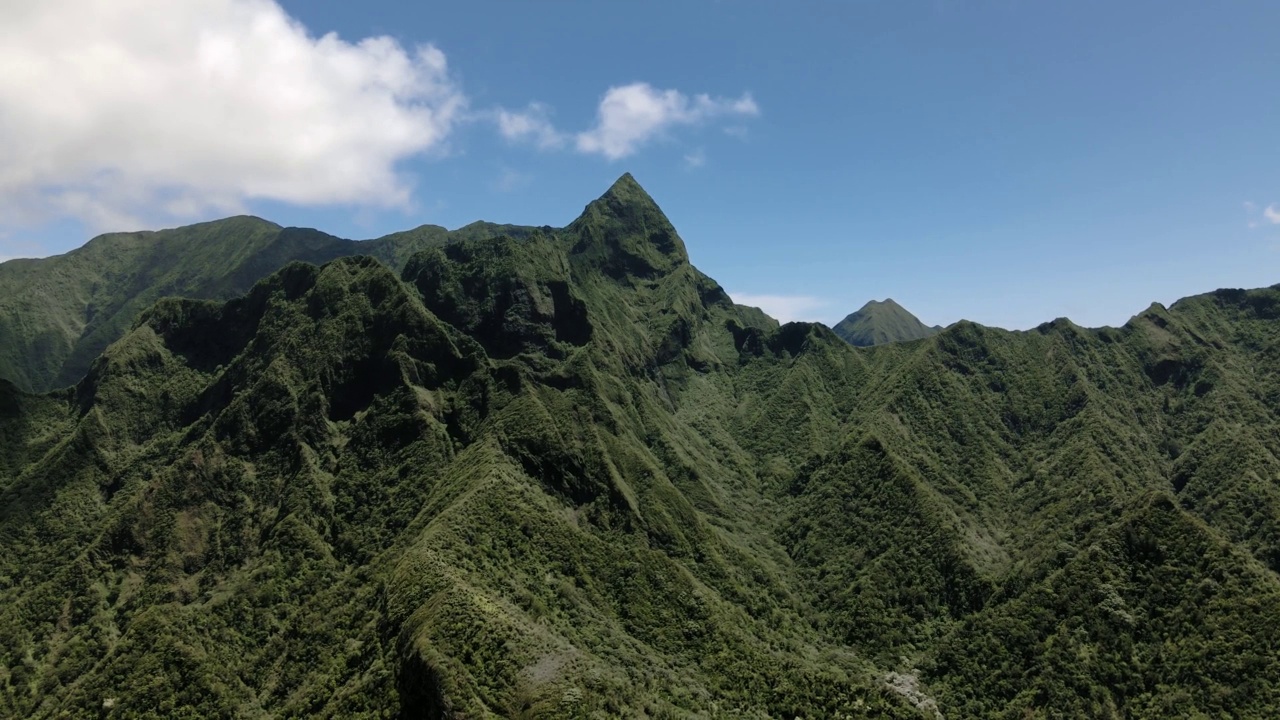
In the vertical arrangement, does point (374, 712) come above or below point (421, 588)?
below

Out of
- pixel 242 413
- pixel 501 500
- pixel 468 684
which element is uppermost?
pixel 242 413

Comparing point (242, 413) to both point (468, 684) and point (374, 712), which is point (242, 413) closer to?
point (374, 712)

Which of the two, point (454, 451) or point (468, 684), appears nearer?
point (468, 684)

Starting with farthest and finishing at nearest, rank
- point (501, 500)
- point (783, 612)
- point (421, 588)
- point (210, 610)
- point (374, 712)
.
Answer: point (783, 612) → point (501, 500) → point (210, 610) → point (421, 588) → point (374, 712)

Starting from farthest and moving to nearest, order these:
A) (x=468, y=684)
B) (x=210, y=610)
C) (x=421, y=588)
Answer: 1. (x=210, y=610)
2. (x=421, y=588)
3. (x=468, y=684)

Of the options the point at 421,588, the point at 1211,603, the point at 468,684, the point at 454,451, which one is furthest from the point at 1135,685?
the point at 454,451

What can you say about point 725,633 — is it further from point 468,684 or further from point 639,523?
point 468,684

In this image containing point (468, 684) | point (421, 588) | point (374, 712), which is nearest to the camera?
point (468, 684)

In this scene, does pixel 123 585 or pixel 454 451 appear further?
pixel 454 451

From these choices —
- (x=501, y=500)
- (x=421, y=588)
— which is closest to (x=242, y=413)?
(x=501, y=500)
